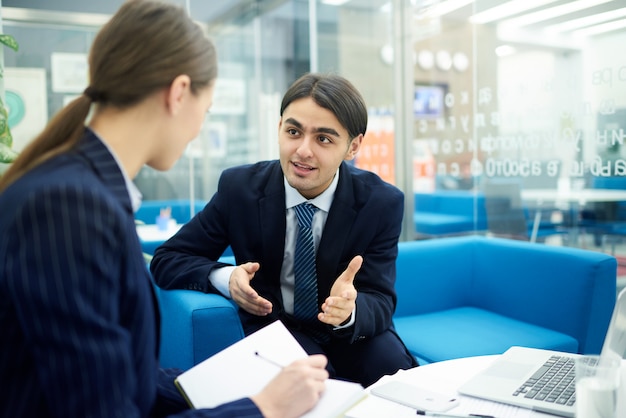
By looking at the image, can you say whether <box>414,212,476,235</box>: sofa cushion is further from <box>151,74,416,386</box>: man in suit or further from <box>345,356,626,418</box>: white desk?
<box>345,356,626,418</box>: white desk

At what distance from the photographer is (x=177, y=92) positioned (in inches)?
37.4

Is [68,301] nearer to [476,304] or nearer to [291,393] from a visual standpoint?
[291,393]

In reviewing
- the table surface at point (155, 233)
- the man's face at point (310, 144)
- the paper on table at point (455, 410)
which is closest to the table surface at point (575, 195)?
the man's face at point (310, 144)

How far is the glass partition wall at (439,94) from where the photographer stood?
10.0 feet

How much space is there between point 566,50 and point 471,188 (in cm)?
120

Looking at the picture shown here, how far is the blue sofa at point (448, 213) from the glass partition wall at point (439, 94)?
0.01m

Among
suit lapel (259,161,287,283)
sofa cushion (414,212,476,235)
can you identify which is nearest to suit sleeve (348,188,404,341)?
suit lapel (259,161,287,283)

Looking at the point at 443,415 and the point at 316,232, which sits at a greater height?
the point at 316,232

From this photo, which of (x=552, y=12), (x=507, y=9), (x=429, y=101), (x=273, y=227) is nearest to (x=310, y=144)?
(x=273, y=227)

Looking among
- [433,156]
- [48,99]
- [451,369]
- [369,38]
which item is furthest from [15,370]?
[369,38]

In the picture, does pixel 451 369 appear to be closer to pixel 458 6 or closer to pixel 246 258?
pixel 246 258

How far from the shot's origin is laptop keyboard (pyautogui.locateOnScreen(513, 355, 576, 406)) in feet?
3.74

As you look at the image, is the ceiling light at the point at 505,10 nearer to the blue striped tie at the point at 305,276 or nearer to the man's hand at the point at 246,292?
the blue striped tie at the point at 305,276

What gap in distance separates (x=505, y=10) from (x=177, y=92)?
315cm
